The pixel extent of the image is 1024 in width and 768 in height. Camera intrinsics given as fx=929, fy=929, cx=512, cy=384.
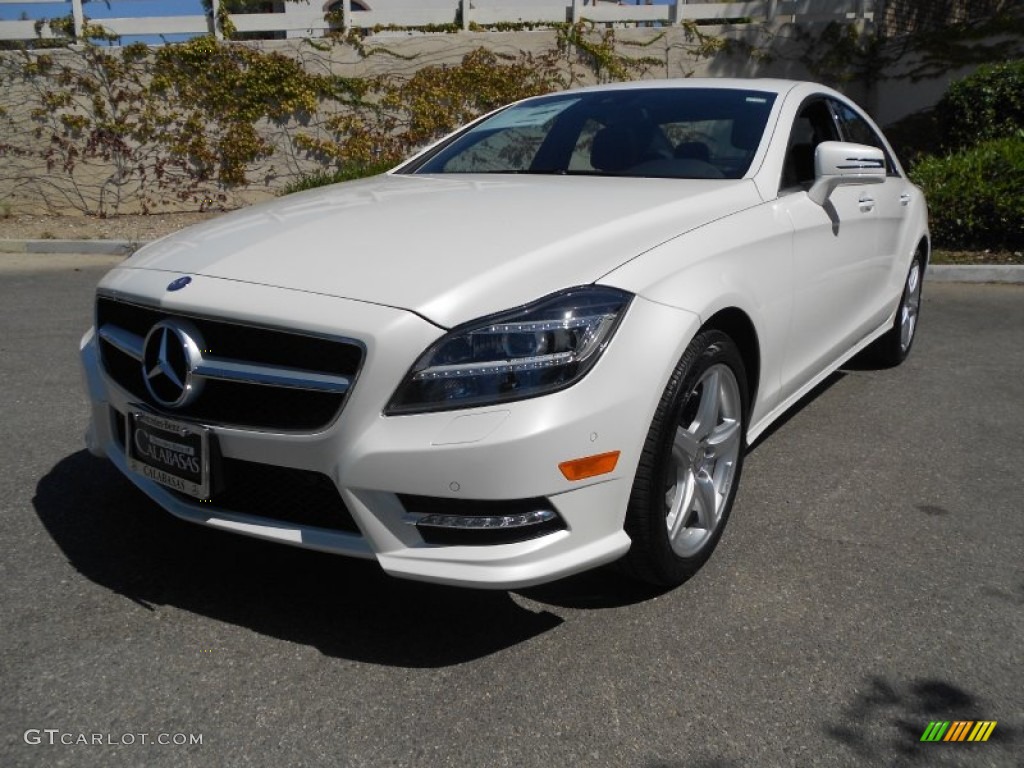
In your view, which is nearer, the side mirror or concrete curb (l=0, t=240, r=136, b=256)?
the side mirror

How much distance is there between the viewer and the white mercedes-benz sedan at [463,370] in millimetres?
2209

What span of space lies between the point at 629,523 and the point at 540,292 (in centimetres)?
66

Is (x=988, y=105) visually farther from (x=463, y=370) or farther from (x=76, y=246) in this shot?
(x=463, y=370)

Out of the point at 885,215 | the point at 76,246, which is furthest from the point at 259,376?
the point at 76,246

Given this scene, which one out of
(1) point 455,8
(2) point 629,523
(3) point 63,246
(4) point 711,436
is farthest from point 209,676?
(1) point 455,8

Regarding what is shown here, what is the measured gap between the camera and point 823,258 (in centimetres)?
361

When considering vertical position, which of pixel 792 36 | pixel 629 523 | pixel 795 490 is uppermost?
pixel 792 36

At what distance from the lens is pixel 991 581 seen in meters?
2.87

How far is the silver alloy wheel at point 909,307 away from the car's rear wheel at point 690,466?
2.67 metres

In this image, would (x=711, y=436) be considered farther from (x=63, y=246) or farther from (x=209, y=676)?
(x=63, y=246)

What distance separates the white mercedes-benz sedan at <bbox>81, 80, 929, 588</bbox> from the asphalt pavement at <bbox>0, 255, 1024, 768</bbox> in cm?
30

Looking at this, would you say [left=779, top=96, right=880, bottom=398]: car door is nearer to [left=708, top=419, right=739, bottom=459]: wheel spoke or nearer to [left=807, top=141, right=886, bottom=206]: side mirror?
[left=807, top=141, right=886, bottom=206]: side mirror

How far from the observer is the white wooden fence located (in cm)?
1225

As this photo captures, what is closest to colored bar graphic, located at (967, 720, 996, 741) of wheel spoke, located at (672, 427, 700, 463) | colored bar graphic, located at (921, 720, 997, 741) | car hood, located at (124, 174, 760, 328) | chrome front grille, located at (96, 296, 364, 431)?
colored bar graphic, located at (921, 720, 997, 741)
